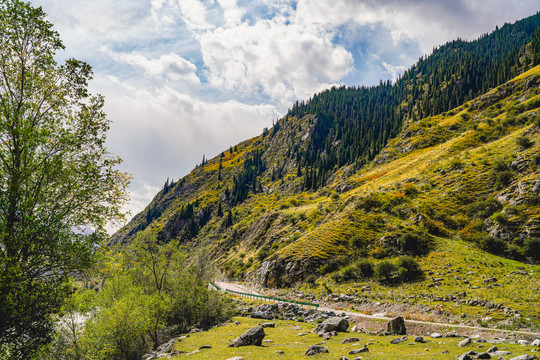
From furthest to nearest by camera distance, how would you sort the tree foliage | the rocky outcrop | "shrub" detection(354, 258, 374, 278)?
the rocky outcrop, "shrub" detection(354, 258, 374, 278), the tree foliage

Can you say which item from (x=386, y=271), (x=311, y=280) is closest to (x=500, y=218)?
(x=386, y=271)

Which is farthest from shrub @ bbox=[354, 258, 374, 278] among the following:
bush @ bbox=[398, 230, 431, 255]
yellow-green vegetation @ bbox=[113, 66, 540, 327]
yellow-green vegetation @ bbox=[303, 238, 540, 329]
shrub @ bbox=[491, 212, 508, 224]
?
shrub @ bbox=[491, 212, 508, 224]

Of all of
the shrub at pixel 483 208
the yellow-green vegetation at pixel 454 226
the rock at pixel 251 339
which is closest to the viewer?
the rock at pixel 251 339

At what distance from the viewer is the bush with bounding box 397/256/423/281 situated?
3916 cm

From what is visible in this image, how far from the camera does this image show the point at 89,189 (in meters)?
15.9

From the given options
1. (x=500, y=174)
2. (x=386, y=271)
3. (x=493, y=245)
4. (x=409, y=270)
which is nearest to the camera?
(x=493, y=245)

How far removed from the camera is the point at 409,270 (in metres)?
40.0

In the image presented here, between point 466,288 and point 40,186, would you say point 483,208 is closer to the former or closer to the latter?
point 466,288

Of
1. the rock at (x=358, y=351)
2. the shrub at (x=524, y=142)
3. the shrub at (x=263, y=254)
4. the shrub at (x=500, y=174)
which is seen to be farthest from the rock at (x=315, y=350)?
the shrub at (x=263, y=254)

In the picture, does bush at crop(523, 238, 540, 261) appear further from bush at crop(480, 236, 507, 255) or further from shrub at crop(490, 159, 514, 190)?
shrub at crop(490, 159, 514, 190)

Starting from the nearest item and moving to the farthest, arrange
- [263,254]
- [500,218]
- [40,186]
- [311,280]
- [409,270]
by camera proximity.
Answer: [40,186], [409,270], [500,218], [311,280], [263,254]

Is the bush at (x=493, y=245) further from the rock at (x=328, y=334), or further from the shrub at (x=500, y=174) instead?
the rock at (x=328, y=334)

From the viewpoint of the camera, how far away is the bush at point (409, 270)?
3916 centimetres

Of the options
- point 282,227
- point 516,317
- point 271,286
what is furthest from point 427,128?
point 516,317
